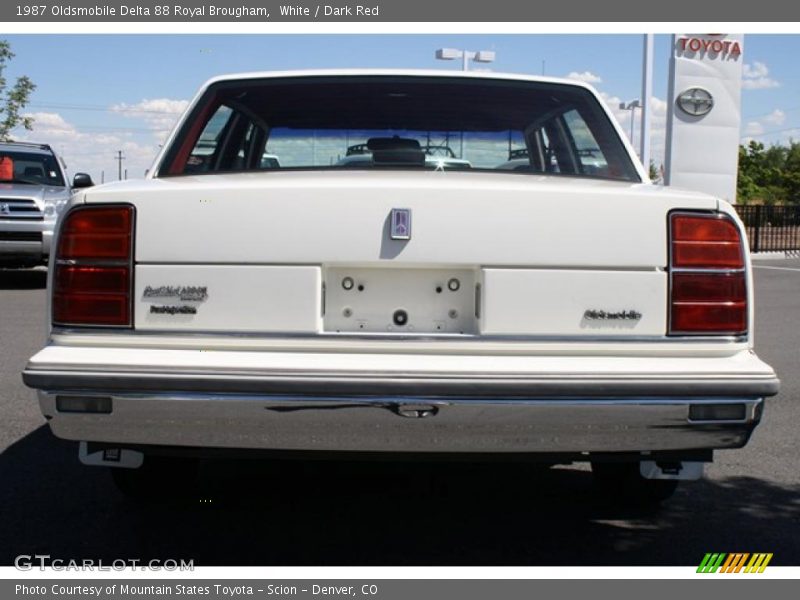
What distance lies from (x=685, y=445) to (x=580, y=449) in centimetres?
33

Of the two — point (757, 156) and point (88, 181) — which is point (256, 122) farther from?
point (757, 156)

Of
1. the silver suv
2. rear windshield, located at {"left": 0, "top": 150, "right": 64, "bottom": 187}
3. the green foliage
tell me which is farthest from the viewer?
the green foliage

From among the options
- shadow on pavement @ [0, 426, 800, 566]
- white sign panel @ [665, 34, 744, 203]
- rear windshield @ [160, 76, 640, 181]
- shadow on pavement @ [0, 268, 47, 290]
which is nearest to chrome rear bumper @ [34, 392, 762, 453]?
shadow on pavement @ [0, 426, 800, 566]

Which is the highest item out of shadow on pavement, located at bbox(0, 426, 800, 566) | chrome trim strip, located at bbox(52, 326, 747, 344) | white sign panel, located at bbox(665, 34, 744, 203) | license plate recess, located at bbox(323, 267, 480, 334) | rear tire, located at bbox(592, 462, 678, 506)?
white sign panel, located at bbox(665, 34, 744, 203)

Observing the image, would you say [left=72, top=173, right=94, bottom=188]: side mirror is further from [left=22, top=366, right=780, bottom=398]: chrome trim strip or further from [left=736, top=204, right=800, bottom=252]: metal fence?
[left=736, top=204, right=800, bottom=252]: metal fence

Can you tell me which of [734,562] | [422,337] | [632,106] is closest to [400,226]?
[422,337]

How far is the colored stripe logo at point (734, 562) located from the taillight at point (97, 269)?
2178 mm

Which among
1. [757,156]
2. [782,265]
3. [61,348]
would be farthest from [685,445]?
[757,156]

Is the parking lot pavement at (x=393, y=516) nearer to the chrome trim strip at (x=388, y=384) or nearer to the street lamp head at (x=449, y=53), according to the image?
the chrome trim strip at (x=388, y=384)

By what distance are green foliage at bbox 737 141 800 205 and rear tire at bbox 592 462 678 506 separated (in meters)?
50.4

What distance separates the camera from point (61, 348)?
3184mm

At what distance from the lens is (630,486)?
421cm

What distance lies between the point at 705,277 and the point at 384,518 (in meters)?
1.63

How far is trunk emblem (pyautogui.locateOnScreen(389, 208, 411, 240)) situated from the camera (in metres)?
3.12
